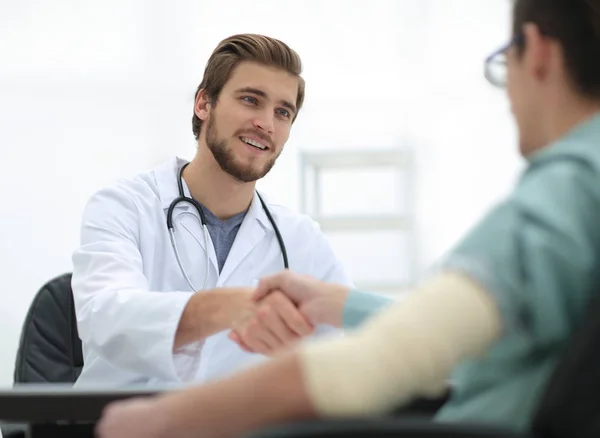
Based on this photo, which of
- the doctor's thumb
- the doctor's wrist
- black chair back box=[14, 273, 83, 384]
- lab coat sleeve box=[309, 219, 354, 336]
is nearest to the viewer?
A: the doctor's wrist

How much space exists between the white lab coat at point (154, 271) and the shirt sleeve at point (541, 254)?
2.54ft

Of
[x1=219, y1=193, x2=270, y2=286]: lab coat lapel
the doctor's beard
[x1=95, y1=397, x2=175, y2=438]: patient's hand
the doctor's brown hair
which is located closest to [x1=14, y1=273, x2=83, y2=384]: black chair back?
[x1=219, y1=193, x2=270, y2=286]: lab coat lapel

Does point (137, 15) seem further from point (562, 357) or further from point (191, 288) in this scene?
point (562, 357)

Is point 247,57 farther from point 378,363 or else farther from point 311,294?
point 378,363

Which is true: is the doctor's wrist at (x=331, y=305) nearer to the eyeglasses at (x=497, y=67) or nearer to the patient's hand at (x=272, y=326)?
the patient's hand at (x=272, y=326)

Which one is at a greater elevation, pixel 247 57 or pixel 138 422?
pixel 247 57

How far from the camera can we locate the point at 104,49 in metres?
3.78

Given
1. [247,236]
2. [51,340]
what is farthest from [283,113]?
[51,340]

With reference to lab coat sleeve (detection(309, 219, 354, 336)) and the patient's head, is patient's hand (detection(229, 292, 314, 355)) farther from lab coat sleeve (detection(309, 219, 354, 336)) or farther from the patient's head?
lab coat sleeve (detection(309, 219, 354, 336))

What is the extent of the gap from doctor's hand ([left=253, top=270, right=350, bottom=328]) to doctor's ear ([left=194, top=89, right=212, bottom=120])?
108 centimetres

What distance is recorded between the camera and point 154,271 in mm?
Result: 1869

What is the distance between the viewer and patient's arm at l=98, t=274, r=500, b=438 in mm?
606

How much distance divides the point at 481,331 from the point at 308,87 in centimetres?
329

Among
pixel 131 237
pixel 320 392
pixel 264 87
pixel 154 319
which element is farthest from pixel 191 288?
pixel 320 392
